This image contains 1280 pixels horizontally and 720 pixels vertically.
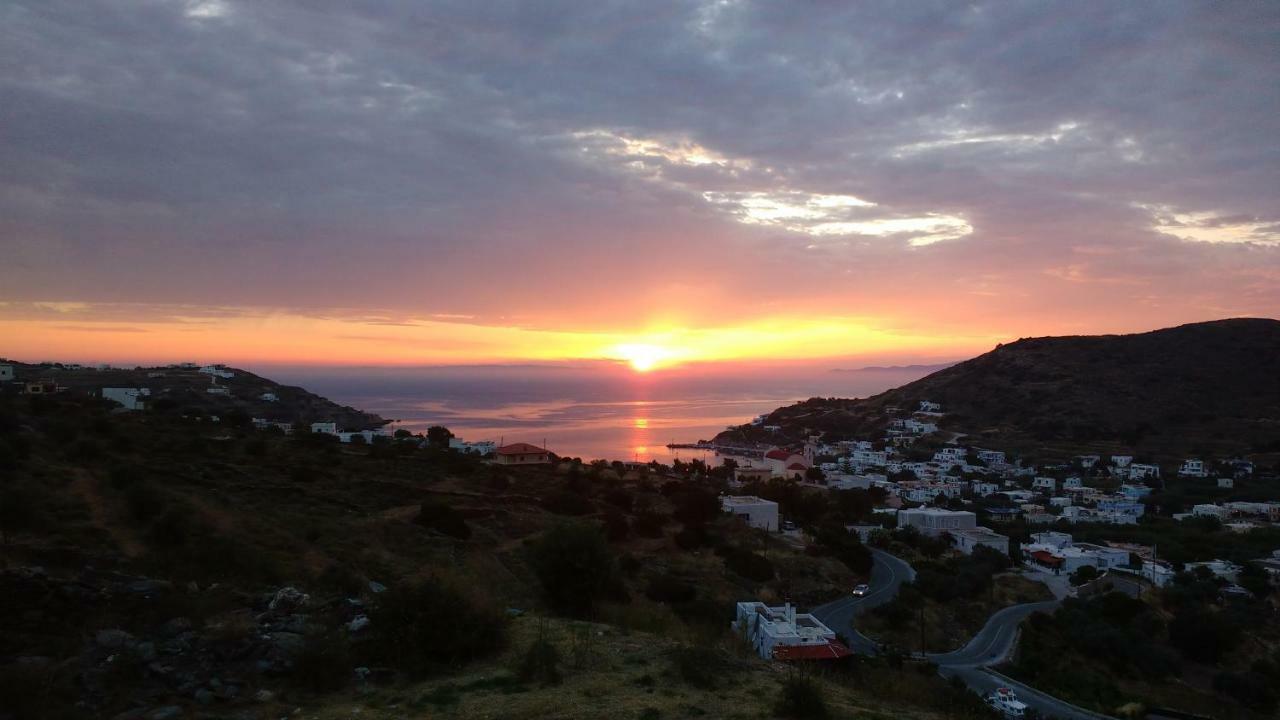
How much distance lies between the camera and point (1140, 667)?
2041 centimetres

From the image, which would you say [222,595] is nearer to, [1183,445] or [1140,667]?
[1140,667]

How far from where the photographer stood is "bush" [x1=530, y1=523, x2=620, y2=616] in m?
12.8

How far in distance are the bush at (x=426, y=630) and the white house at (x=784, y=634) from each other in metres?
7.28

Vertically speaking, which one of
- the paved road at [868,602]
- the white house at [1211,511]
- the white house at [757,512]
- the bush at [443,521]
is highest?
the bush at [443,521]

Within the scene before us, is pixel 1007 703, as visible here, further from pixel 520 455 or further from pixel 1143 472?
pixel 1143 472

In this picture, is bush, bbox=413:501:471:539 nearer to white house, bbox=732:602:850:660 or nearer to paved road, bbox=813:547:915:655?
white house, bbox=732:602:850:660

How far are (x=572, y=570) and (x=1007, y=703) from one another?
10.4 m

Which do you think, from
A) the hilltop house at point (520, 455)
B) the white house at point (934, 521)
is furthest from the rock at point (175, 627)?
the white house at point (934, 521)

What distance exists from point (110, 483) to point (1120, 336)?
121 metres

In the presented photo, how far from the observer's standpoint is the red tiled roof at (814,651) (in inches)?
565

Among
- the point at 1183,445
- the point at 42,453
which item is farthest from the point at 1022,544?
the point at 1183,445

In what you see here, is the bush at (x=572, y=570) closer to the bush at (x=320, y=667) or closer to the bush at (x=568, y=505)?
the bush at (x=320, y=667)

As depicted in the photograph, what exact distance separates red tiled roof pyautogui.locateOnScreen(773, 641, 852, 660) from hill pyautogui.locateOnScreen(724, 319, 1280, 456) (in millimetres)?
69818

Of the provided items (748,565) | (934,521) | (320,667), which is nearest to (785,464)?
(934,521)
